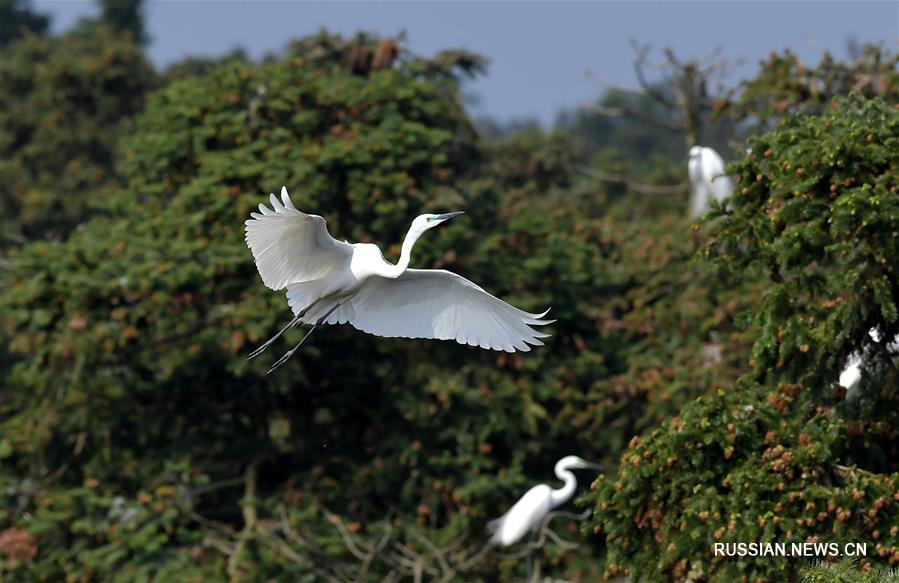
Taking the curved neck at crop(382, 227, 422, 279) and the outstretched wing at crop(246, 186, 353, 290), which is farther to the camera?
the curved neck at crop(382, 227, 422, 279)

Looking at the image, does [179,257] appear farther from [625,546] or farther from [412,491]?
[625,546]

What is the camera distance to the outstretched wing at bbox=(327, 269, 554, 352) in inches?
336

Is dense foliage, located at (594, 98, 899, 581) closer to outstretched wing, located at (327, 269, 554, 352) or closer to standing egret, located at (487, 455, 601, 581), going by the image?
outstretched wing, located at (327, 269, 554, 352)

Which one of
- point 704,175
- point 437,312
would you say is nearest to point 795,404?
point 437,312

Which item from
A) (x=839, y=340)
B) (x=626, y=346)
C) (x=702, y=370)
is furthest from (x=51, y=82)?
(x=839, y=340)

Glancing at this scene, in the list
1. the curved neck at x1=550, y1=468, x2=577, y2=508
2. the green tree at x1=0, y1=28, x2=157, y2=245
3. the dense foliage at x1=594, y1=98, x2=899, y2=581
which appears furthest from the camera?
the green tree at x1=0, y1=28, x2=157, y2=245

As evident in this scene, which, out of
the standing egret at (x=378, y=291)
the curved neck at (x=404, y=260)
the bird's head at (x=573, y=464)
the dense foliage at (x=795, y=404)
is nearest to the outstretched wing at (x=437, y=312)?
the standing egret at (x=378, y=291)

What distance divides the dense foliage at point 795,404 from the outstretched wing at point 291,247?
1.91 metres

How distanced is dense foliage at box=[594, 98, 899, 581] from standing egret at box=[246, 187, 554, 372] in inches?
40.9

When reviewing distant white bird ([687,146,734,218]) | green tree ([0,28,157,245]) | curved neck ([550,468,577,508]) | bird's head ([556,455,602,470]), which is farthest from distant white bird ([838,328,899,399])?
green tree ([0,28,157,245])

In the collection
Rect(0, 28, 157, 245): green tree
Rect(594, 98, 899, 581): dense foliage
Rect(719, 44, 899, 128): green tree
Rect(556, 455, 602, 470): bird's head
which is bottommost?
Rect(594, 98, 899, 581): dense foliage

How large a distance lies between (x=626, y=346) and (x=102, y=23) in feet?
73.6

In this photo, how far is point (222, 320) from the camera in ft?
41.6

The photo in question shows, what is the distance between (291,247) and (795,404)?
9.13 ft
